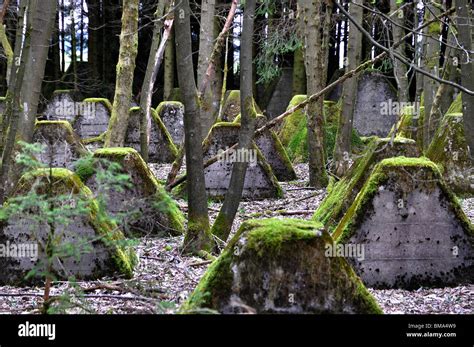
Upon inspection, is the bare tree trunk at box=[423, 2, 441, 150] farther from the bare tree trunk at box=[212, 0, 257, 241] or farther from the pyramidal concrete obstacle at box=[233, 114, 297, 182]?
the bare tree trunk at box=[212, 0, 257, 241]

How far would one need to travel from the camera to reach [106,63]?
3244cm

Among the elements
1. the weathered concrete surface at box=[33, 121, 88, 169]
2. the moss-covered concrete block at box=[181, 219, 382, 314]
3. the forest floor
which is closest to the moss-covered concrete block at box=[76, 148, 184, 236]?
the forest floor

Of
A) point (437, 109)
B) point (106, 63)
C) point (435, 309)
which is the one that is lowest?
point (435, 309)

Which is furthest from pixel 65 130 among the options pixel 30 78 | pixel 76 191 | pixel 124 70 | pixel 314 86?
pixel 76 191

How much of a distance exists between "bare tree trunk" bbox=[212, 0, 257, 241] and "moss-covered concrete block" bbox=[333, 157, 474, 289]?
167 cm

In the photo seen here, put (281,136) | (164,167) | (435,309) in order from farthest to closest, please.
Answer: (281,136)
(164,167)
(435,309)

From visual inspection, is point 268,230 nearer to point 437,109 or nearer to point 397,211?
point 397,211

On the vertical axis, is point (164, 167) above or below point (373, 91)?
below

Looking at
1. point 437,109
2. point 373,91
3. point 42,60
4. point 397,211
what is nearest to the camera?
point 397,211

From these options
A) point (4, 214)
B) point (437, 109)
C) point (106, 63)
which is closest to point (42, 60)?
point (4, 214)

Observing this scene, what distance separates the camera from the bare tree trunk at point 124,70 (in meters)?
11.5

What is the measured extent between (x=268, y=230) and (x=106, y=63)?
94.5 ft

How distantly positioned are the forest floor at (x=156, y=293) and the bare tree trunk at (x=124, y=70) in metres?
3.63

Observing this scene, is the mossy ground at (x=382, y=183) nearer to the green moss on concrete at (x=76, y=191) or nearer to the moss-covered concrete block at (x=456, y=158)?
the green moss on concrete at (x=76, y=191)
